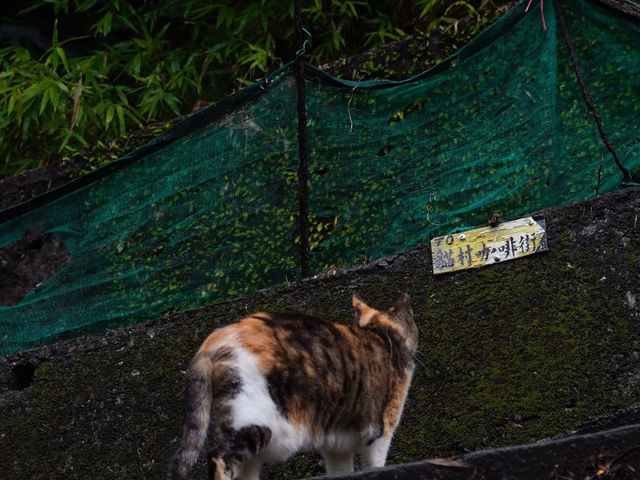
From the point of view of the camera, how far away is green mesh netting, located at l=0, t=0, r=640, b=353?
3961 mm

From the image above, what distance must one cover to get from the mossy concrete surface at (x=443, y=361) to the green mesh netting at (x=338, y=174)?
0.13 m

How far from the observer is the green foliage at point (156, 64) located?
19.4ft

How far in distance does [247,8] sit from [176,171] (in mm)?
2280

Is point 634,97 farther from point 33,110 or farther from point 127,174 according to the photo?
point 33,110

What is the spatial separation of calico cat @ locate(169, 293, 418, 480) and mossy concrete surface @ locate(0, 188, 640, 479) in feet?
1.31

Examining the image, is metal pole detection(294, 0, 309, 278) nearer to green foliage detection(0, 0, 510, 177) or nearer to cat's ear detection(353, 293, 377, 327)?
cat's ear detection(353, 293, 377, 327)

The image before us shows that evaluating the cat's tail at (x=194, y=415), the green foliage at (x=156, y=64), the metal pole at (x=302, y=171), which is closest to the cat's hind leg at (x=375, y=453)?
the cat's tail at (x=194, y=415)

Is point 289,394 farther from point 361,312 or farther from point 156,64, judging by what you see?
point 156,64

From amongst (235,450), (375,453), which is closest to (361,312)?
(375,453)

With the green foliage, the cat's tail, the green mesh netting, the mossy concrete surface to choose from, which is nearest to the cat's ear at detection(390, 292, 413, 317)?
the mossy concrete surface

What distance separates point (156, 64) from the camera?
6492 millimetres

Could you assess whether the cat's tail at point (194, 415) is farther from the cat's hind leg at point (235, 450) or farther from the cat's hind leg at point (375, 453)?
the cat's hind leg at point (375, 453)

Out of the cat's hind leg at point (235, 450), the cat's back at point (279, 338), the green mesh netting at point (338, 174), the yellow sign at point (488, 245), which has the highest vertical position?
the green mesh netting at point (338, 174)

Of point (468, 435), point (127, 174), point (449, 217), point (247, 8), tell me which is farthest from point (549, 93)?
point (247, 8)
